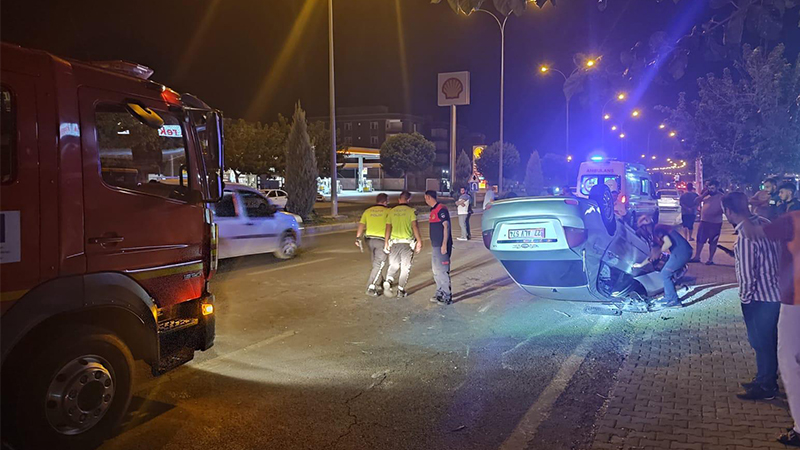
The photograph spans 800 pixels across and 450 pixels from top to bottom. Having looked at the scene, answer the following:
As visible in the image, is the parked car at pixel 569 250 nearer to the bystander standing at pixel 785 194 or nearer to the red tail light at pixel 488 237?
the red tail light at pixel 488 237

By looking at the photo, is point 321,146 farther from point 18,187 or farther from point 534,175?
point 18,187

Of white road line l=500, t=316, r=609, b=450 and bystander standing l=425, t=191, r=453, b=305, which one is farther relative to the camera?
bystander standing l=425, t=191, r=453, b=305

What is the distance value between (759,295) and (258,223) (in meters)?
9.76

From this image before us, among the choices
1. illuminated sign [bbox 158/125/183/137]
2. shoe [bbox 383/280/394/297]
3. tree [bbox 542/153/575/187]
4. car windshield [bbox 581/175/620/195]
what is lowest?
shoe [bbox 383/280/394/297]

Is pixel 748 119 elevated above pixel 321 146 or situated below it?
below

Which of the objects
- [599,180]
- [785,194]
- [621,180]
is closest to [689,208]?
[785,194]

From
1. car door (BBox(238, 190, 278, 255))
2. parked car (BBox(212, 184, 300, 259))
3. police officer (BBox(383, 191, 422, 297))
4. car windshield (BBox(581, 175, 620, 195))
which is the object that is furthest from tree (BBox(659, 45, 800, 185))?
car door (BBox(238, 190, 278, 255))

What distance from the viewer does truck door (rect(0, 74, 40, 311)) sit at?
3.44 meters

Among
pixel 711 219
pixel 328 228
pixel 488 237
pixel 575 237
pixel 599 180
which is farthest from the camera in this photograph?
pixel 328 228

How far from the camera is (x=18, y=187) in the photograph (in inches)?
139

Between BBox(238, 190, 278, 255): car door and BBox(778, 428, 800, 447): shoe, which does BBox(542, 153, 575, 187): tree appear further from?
BBox(778, 428, 800, 447): shoe

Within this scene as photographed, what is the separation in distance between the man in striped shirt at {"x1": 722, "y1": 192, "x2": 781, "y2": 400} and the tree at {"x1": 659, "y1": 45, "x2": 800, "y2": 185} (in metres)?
13.3

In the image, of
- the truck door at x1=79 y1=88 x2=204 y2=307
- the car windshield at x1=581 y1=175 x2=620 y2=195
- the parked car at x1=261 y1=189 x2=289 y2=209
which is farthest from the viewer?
the parked car at x1=261 y1=189 x2=289 y2=209

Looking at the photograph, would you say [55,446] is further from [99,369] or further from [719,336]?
[719,336]
